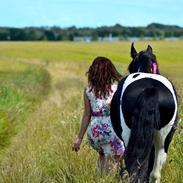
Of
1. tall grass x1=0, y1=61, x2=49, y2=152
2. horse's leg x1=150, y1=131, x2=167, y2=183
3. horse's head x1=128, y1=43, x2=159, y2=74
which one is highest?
horse's head x1=128, y1=43, x2=159, y2=74

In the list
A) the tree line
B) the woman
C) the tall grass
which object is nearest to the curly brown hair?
the woman

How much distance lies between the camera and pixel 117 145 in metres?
6.89

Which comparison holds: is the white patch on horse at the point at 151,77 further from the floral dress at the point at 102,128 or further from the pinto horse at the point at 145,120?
the floral dress at the point at 102,128

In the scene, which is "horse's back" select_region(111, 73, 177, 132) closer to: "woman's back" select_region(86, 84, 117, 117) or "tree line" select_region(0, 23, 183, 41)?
"woman's back" select_region(86, 84, 117, 117)

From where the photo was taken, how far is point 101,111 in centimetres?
684

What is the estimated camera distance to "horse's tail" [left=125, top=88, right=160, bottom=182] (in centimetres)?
571

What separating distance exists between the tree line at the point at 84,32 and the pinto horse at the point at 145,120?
4461 inches

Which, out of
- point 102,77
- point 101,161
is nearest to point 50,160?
point 101,161

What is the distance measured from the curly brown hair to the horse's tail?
3.35ft

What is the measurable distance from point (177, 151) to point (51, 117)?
6.76 metres

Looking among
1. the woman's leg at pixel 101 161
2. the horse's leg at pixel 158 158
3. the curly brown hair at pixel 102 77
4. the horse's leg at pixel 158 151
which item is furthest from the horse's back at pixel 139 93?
the woman's leg at pixel 101 161

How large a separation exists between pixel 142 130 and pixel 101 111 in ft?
3.83

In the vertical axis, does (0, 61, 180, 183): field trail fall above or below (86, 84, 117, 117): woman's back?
below

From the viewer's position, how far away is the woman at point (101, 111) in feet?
22.3
